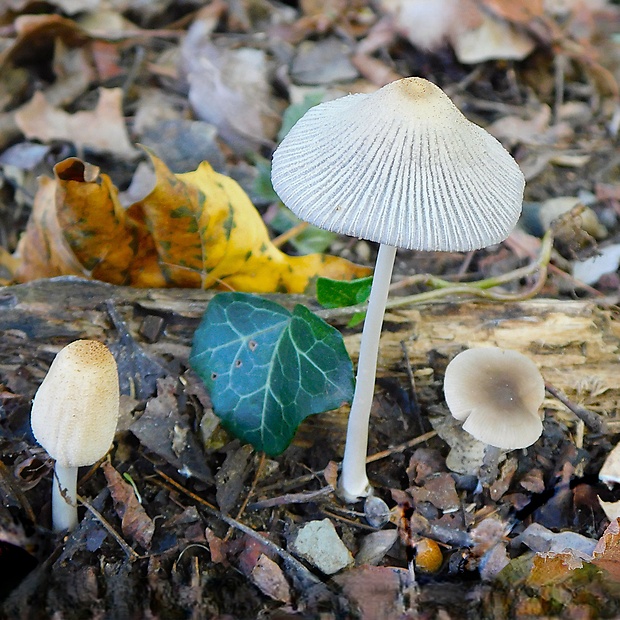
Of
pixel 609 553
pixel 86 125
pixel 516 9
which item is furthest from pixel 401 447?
pixel 516 9

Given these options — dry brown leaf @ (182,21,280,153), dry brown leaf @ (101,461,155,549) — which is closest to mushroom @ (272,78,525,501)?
dry brown leaf @ (101,461,155,549)

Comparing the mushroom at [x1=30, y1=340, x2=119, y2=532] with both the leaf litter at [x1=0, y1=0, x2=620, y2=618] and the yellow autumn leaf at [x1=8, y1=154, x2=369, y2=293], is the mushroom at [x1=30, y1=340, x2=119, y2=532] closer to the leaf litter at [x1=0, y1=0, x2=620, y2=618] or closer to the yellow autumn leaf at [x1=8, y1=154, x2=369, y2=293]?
the leaf litter at [x1=0, y1=0, x2=620, y2=618]

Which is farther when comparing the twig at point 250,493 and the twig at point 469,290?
the twig at point 469,290

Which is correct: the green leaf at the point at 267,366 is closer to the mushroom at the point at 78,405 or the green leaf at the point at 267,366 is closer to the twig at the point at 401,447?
the twig at the point at 401,447

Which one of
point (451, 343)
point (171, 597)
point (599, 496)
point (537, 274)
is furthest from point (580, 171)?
point (171, 597)

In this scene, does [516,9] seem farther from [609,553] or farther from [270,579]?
[270,579]

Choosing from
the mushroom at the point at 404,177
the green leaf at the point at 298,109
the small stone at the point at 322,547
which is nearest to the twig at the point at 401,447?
the small stone at the point at 322,547

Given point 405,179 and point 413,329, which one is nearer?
point 405,179
